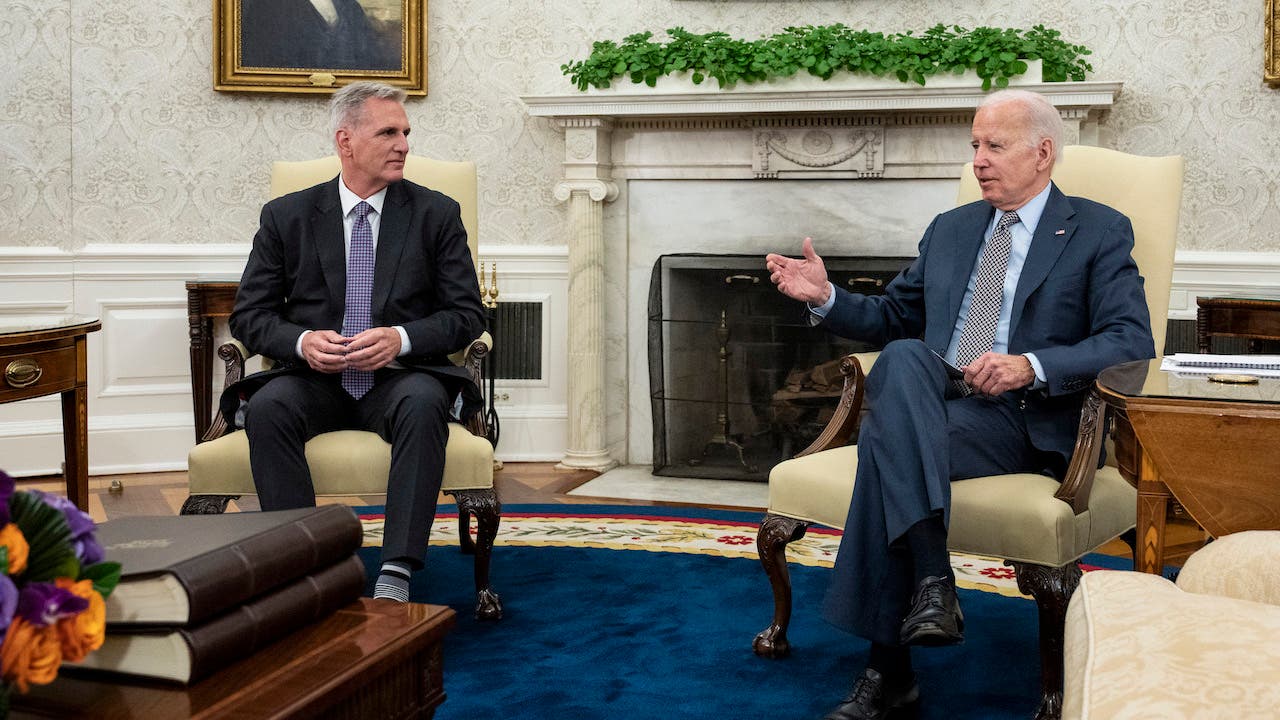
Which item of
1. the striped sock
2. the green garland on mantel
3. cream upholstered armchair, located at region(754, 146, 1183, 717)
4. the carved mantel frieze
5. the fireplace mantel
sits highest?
the green garland on mantel

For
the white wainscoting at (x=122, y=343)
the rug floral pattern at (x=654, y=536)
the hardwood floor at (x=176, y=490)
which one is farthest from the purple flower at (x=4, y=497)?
the white wainscoting at (x=122, y=343)

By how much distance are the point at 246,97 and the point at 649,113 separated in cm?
177

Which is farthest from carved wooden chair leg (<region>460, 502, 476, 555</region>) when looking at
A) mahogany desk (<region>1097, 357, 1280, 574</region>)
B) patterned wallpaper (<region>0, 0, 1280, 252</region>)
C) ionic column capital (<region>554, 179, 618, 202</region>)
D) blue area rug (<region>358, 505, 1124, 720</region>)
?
mahogany desk (<region>1097, 357, 1280, 574</region>)

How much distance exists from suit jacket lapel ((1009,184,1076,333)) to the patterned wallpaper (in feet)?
7.34

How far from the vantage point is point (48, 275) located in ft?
16.3

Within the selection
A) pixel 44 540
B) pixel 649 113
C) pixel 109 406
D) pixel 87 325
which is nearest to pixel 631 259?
pixel 649 113

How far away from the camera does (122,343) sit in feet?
16.6

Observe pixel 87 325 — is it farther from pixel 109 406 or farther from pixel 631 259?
pixel 631 259

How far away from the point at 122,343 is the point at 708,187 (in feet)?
8.44

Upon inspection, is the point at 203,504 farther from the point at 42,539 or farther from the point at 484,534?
the point at 42,539

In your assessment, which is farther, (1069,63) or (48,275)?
(48,275)

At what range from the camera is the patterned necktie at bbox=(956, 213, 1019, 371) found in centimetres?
276

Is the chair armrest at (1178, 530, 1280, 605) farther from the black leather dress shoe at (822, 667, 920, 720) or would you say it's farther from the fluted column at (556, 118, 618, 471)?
the fluted column at (556, 118, 618, 471)

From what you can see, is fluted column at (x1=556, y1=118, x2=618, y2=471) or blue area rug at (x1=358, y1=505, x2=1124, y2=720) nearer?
blue area rug at (x1=358, y1=505, x2=1124, y2=720)
